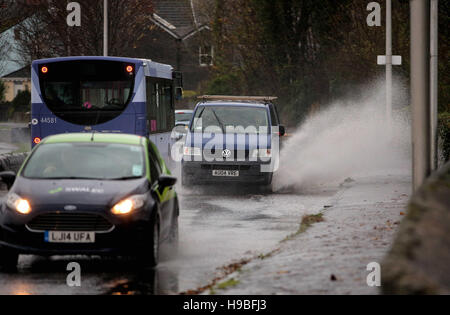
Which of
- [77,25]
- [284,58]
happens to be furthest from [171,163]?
[284,58]

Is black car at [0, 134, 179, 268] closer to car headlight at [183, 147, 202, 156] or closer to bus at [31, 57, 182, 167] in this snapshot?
car headlight at [183, 147, 202, 156]

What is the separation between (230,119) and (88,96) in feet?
9.97

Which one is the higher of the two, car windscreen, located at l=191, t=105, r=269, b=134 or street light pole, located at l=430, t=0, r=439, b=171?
street light pole, located at l=430, t=0, r=439, b=171

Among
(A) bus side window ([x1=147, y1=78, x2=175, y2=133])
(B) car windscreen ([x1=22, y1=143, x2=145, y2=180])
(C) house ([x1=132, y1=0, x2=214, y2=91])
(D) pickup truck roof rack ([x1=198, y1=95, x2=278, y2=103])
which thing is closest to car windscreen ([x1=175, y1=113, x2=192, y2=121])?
(A) bus side window ([x1=147, y1=78, x2=175, y2=133])

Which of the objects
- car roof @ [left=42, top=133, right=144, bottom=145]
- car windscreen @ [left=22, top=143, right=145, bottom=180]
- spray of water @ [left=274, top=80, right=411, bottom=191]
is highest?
car roof @ [left=42, top=133, right=144, bottom=145]

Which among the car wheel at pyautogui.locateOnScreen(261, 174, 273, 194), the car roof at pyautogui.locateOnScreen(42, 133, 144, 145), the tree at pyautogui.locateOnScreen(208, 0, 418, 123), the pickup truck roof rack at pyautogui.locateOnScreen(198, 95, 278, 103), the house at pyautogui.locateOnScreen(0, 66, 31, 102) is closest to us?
the car roof at pyautogui.locateOnScreen(42, 133, 144, 145)

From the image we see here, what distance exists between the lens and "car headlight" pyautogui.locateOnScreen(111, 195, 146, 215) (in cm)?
1102

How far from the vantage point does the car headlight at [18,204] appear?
11.0 m

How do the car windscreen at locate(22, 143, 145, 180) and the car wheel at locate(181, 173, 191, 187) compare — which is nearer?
the car windscreen at locate(22, 143, 145, 180)

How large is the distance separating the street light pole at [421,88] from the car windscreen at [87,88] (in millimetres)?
11003

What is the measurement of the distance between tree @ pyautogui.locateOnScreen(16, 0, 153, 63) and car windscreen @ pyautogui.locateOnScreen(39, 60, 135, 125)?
852 inches

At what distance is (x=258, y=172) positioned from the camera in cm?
2134

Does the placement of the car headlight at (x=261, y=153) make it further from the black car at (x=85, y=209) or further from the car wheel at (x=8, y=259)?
the car wheel at (x=8, y=259)
